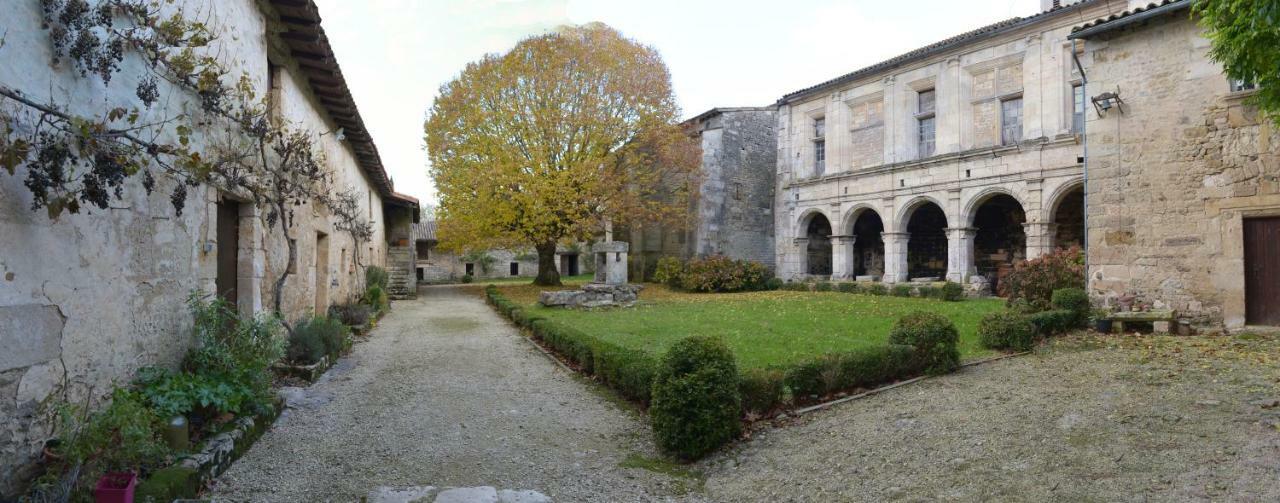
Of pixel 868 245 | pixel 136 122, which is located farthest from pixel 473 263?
pixel 136 122

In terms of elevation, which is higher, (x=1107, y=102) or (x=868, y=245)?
(x=1107, y=102)

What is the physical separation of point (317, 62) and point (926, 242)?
2061 cm

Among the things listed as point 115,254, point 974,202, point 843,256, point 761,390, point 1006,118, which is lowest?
point 761,390

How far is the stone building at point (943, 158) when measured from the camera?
16.6m

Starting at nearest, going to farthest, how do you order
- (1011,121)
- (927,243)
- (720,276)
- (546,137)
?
(1011,121) → (546,137) → (720,276) → (927,243)

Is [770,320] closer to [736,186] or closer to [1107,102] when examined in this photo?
[1107,102]

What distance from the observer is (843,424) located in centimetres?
504

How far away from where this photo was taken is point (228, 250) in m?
6.05

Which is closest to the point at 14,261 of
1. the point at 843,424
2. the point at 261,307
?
the point at 261,307

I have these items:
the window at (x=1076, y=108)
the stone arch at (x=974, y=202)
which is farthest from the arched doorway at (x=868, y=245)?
the window at (x=1076, y=108)

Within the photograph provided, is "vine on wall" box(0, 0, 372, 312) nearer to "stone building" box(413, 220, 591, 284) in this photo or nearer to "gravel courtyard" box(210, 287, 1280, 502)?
"gravel courtyard" box(210, 287, 1280, 502)

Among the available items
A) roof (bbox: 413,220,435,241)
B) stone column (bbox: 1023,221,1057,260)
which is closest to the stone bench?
stone column (bbox: 1023,221,1057,260)

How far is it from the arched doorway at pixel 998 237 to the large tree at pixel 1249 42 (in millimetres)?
15017

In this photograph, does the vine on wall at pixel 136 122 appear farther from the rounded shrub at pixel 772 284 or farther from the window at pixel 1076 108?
the window at pixel 1076 108
